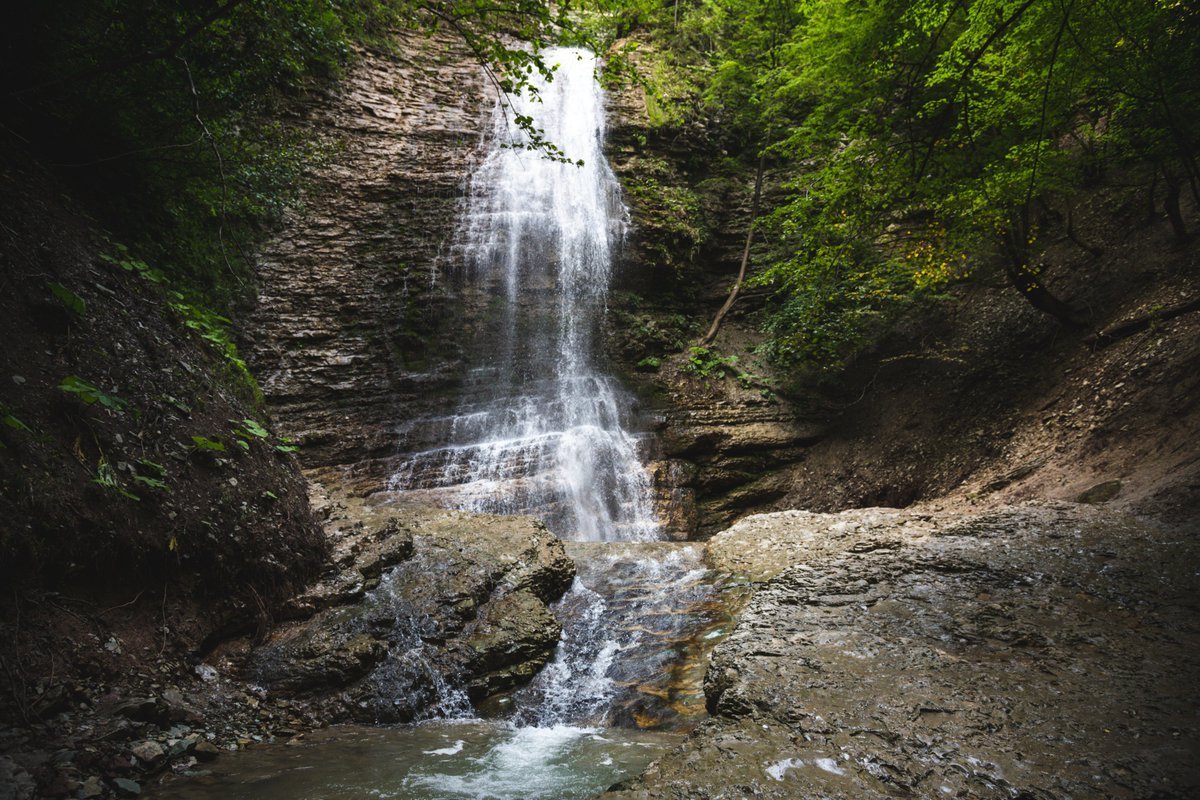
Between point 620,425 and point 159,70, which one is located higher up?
point 159,70

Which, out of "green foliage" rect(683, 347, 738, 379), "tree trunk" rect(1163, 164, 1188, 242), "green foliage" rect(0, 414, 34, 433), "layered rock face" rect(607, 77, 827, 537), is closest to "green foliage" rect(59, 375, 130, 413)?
"green foliage" rect(0, 414, 34, 433)

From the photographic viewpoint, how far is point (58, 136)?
4.74 m

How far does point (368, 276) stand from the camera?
11438mm

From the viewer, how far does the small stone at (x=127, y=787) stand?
8.16 feet

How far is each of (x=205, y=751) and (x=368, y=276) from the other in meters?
10.1

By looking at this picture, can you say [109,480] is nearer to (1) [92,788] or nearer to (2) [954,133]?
(1) [92,788]

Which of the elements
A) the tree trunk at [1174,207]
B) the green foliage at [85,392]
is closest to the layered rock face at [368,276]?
the green foliage at [85,392]

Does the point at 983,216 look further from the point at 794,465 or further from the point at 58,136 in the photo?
the point at 58,136

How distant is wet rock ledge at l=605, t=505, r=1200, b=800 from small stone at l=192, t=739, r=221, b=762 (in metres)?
2.56

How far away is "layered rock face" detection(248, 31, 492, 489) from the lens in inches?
392

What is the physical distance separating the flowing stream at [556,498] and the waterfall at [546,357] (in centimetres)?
4

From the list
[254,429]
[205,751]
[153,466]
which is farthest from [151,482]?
[205,751]

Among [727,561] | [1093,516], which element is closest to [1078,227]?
[1093,516]

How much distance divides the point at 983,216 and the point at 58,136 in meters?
10.00
